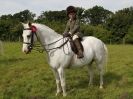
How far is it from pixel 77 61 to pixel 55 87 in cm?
142

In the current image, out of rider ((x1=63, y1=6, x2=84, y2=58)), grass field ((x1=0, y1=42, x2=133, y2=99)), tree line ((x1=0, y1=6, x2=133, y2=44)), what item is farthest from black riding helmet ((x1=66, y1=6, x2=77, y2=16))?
tree line ((x1=0, y1=6, x2=133, y2=44))

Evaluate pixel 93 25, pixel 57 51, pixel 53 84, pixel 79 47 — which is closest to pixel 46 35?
pixel 57 51

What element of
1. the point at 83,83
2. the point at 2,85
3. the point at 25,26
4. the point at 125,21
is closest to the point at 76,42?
the point at 25,26

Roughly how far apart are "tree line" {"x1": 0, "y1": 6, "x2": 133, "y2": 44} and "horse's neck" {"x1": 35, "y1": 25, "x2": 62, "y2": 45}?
727 inches

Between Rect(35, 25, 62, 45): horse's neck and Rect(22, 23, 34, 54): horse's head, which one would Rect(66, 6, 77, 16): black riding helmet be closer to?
Rect(35, 25, 62, 45): horse's neck

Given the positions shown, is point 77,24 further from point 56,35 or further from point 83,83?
point 83,83

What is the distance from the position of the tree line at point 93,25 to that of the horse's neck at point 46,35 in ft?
60.6

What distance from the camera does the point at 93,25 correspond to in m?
93.0

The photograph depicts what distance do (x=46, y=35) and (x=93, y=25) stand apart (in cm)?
8331


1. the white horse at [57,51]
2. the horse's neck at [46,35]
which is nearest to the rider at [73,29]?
the white horse at [57,51]

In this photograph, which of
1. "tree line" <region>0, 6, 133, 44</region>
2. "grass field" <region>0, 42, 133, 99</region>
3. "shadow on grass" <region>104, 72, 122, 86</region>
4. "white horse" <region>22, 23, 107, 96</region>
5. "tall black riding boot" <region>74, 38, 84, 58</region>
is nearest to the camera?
"white horse" <region>22, 23, 107, 96</region>

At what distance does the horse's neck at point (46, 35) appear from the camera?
400 inches

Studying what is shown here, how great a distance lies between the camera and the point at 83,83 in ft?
40.2

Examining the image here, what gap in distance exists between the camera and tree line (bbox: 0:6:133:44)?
61750mm
